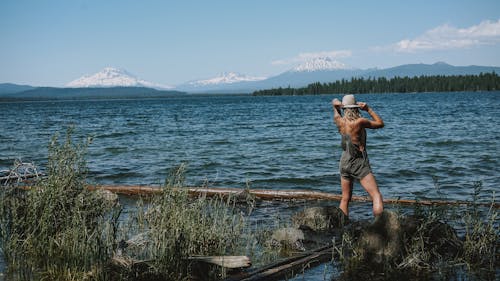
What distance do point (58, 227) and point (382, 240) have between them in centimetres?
461

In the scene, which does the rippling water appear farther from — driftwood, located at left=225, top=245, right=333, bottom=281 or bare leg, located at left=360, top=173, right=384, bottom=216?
driftwood, located at left=225, top=245, right=333, bottom=281

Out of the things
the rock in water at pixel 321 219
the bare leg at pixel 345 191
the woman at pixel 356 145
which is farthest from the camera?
the rock in water at pixel 321 219

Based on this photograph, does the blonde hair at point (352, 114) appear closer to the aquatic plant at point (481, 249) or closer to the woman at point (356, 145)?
the woman at point (356, 145)

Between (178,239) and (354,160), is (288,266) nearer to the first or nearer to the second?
(178,239)

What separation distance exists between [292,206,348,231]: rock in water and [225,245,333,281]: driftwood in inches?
50.9

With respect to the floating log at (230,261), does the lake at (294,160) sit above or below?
below

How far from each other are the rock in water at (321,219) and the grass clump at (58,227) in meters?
3.67

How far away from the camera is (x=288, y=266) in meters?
7.52

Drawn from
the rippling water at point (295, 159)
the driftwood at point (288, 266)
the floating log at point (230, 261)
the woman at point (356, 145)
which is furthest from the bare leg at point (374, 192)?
the floating log at point (230, 261)

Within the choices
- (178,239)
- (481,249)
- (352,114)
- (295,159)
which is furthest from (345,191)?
(295,159)

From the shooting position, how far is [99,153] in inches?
1042

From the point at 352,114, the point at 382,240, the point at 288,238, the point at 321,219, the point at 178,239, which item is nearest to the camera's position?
the point at 178,239

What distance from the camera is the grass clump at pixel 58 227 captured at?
22.2ft

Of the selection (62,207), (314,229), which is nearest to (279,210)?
(314,229)
